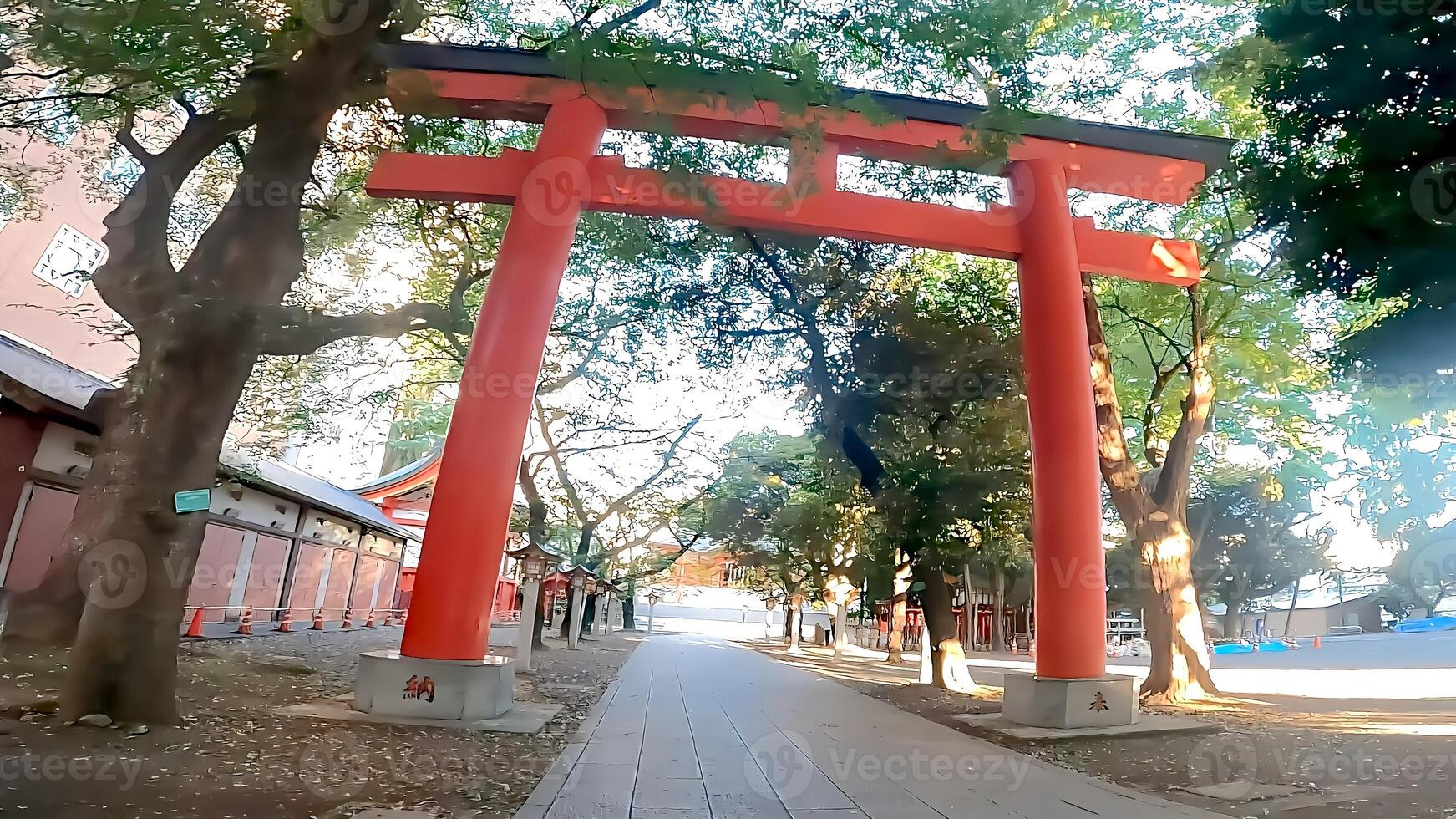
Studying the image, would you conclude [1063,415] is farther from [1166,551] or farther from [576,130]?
[576,130]

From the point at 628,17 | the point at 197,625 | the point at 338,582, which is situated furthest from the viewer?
the point at 338,582

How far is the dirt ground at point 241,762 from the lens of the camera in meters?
3.78

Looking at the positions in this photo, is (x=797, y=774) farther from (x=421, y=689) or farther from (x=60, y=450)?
(x=60, y=450)

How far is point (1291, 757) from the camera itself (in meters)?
5.81

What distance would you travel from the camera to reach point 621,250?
10.6 m

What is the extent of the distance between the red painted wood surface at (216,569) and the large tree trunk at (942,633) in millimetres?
12531

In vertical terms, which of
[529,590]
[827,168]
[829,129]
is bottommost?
[529,590]

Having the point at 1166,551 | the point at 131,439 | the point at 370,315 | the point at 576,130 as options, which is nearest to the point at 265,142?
the point at 370,315

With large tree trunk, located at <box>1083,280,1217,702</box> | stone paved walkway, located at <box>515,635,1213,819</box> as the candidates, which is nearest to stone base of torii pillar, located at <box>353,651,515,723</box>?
stone paved walkway, located at <box>515,635,1213,819</box>

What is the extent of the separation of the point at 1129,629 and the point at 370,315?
113 ft

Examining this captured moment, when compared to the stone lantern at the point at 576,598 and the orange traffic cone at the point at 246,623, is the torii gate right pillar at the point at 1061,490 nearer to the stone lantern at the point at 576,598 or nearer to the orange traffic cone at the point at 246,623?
the orange traffic cone at the point at 246,623

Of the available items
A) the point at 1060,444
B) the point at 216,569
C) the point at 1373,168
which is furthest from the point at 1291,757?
the point at 216,569

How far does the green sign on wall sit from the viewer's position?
17.6ft

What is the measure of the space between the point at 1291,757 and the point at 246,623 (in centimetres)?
1580
